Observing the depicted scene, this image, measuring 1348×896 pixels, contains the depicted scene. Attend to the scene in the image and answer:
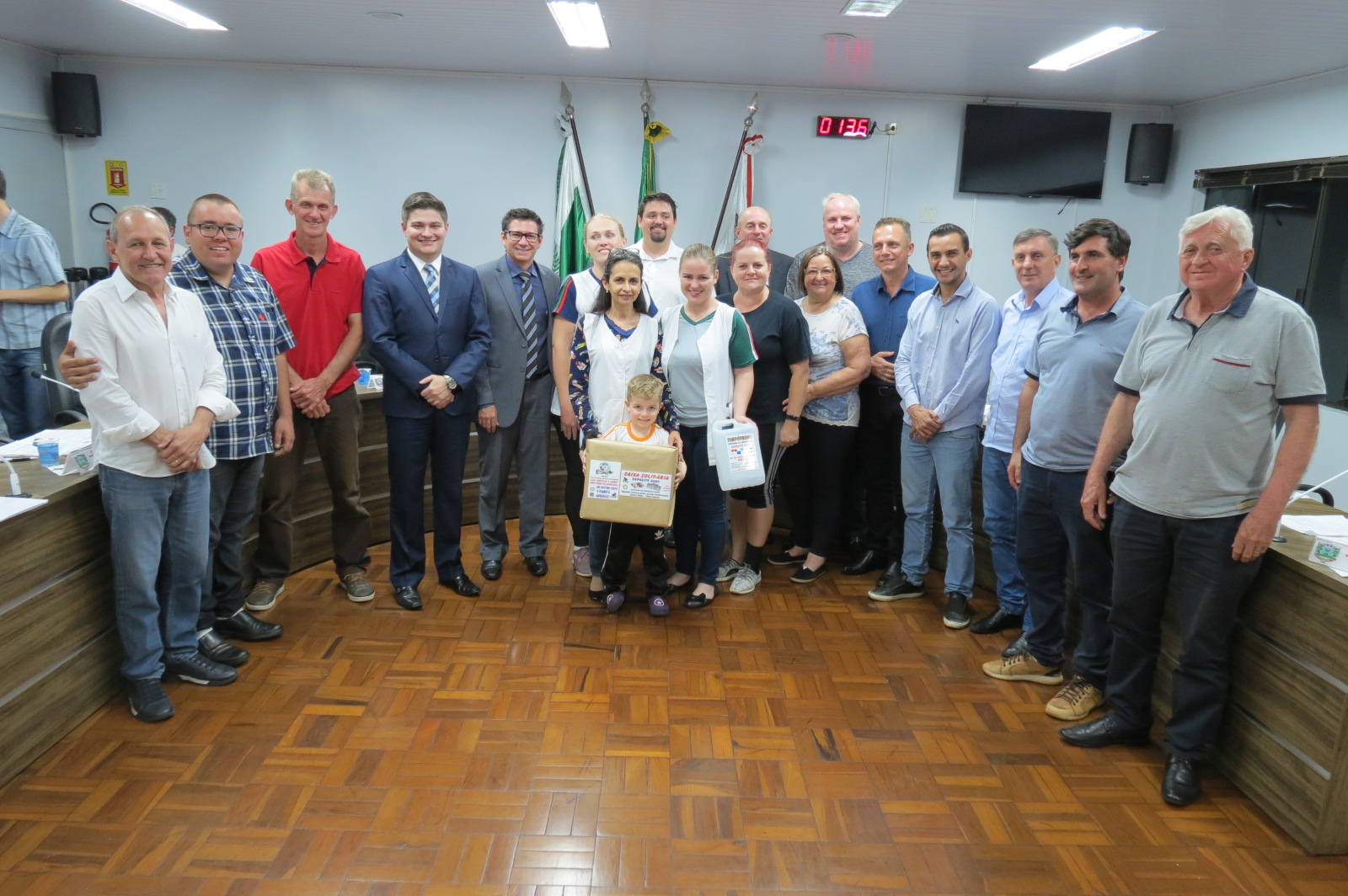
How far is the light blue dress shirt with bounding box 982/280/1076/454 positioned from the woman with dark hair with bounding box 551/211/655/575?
1387 millimetres

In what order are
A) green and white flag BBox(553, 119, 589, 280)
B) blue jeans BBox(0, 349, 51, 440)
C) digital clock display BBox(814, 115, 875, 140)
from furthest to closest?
digital clock display BBox(814, 115, 875, 140), green and white flag BBox(553, 119, 589, 280), blue jeans BBox(0, 349, 51, 440)

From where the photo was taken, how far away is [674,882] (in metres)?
2.02

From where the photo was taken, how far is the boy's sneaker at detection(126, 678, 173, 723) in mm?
2637

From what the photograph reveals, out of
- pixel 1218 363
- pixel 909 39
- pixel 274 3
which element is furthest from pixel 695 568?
pixel 274 3

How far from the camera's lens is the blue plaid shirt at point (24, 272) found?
3.88 meters

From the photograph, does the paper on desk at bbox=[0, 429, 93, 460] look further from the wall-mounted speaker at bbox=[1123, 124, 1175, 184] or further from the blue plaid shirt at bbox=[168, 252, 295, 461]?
the wall-mounted speaker at bbox=[1123, 124, 1175, 184]

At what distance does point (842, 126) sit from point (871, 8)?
235 centimetres

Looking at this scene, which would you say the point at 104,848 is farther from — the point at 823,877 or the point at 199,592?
the point at 823,877

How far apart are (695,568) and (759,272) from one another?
1.35 m

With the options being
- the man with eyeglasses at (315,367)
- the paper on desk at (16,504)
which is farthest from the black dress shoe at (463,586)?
the paper on desk at (16,504)

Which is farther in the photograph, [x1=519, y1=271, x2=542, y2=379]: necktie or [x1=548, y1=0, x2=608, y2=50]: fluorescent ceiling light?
[x1=548, y1=0, x2=608, y2=50]: fluorescent ceiling light

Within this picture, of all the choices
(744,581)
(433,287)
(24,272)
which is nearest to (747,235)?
(433,287)

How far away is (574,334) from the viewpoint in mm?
3557

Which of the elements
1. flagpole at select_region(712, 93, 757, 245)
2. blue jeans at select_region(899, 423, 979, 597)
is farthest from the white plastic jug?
flagpole at select_region(712, 93, 757, 245)
